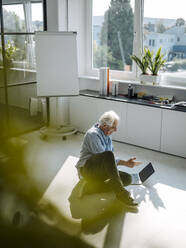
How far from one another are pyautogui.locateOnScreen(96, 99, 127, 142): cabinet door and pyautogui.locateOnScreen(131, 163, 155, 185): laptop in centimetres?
118

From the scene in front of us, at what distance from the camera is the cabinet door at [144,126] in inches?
172

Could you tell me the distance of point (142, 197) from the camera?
10.7 feet

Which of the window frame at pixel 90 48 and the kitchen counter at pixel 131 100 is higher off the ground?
the window frame at pixel 90 48

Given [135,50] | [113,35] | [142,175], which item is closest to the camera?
[142,175]

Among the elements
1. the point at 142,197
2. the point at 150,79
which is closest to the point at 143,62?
the point at 150,79

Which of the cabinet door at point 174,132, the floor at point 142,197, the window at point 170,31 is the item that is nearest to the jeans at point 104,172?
the floor at point 142,197

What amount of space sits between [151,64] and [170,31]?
0.54 metres

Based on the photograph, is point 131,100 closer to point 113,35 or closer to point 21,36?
point 113,35

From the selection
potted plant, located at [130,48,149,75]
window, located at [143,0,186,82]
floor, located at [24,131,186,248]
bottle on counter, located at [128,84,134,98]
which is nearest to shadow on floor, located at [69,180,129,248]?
floor, located at [24,131,186,248]

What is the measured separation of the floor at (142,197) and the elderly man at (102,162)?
251 mm

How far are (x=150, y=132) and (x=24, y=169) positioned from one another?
70.4 inches

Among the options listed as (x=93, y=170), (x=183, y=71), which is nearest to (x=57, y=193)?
(x=93, y=170)

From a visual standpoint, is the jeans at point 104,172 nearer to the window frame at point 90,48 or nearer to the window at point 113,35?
the window frame at point 90,48

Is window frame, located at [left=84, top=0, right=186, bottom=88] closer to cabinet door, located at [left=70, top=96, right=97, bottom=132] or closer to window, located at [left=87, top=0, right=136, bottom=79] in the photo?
window, located at [left=87, top=0, right=136, bottom=79]
